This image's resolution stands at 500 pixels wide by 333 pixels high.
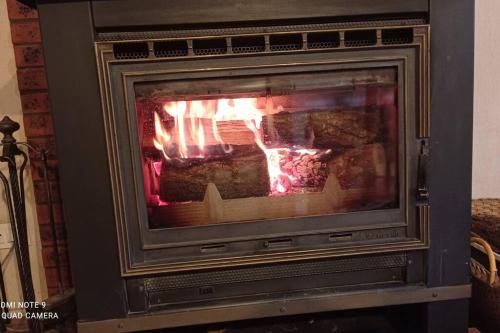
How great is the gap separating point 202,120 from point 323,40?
36 cm

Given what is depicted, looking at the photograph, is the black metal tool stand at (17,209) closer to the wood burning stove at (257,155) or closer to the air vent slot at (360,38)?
the wood burning stove at (257,155)

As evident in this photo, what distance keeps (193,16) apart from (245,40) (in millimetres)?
131

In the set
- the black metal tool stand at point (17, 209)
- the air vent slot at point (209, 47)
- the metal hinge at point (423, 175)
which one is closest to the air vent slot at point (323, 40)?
the air vent slot at point (209, 47)

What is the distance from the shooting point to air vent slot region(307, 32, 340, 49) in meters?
0.97

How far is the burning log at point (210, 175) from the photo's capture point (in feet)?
3.39

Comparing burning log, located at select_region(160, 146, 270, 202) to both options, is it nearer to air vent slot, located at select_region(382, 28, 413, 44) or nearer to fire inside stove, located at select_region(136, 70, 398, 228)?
fire inside stove, located at select_region(136, 70, 398, 228)

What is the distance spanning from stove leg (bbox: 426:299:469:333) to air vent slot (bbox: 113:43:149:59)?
97 centimetres

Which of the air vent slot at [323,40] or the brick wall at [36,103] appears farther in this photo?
the brick wall at [36,103]

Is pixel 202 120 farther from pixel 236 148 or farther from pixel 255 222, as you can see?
pixel 255 222

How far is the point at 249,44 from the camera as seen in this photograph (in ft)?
3.16

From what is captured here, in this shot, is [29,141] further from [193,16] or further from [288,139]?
[288,139]

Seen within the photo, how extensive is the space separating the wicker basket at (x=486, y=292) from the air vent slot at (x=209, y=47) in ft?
2.89

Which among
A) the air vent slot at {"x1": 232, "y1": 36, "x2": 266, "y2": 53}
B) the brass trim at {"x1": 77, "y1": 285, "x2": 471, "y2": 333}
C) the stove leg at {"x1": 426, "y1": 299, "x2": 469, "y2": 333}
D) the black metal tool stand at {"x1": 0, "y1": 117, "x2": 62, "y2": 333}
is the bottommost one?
the stove leg at {"x1": 426, "y1": 299, "x2": 469, "y2": 333}

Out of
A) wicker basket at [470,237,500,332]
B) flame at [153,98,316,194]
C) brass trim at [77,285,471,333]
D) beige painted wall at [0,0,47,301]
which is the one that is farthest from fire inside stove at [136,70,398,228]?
beige painted wall at [0,0,47,301]
